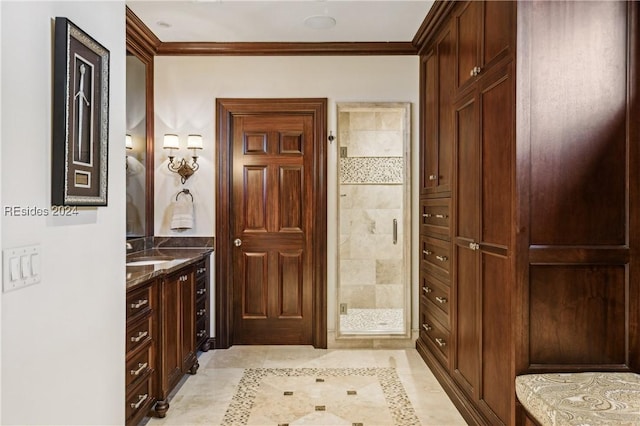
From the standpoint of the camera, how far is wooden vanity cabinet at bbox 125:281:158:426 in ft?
6.93

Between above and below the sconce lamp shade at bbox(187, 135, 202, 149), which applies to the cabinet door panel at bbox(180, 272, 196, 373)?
below

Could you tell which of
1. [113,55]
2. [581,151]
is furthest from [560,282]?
[113,55]

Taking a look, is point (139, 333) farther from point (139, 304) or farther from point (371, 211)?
point (371, 211)

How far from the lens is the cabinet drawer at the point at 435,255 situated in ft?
9.73

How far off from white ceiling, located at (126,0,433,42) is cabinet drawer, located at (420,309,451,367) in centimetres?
241

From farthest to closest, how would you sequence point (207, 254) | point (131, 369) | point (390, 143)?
point (390, 143)
point (207, 254)
point (131, 369)

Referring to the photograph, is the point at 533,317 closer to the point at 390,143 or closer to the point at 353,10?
the point at 353,10

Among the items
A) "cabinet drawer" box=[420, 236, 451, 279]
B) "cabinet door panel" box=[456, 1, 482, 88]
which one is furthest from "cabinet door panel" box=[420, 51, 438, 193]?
"cabinet door panel" box=[456, 1, 482, 88]

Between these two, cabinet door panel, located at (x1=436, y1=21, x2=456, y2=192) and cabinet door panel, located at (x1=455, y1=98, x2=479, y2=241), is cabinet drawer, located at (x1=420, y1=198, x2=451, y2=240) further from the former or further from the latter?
cabinet door panel, located at (x1=455, y1=98, x2=479, y2=241)

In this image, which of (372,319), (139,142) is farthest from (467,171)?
(372,319)

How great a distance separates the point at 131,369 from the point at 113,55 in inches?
60.9

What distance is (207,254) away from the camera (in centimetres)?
358

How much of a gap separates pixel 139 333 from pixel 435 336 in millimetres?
2173

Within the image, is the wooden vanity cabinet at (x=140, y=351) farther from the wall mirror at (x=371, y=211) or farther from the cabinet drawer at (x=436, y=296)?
the wall mirror at (x=371, y=211)
